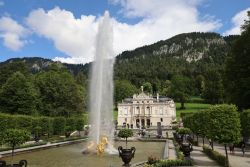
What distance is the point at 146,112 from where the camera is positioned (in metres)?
102

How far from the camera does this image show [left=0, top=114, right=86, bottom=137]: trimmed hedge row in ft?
135

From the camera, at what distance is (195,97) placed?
143m

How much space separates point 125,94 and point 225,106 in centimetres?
11187

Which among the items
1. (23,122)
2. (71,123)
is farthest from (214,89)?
(23,122)

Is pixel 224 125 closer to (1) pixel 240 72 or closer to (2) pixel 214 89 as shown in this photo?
(1) pixel 240 72

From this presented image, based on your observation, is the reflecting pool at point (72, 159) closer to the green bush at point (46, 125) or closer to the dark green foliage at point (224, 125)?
the dark green foliage at point (224, 125)

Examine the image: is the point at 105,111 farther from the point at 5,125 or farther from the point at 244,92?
the point at 244,92

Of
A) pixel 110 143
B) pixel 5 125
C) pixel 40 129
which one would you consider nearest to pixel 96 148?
pixel 110 143

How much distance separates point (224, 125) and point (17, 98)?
47.9m

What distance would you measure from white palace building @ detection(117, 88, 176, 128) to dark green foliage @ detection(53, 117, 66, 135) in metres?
45.1

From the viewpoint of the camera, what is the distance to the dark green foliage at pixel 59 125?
181 ft

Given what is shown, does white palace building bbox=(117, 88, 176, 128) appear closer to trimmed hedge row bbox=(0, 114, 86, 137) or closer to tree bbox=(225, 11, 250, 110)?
trimmed hedge row bbox=(0, 114, 86, 137)

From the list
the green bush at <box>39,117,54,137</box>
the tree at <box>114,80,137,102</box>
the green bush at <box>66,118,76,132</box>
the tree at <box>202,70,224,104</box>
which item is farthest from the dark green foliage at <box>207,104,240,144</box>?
the tree at <box>114,80,137,102</box>

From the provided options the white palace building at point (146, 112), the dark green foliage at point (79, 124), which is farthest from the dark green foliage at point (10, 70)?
the white palace building at point (146, 112)
